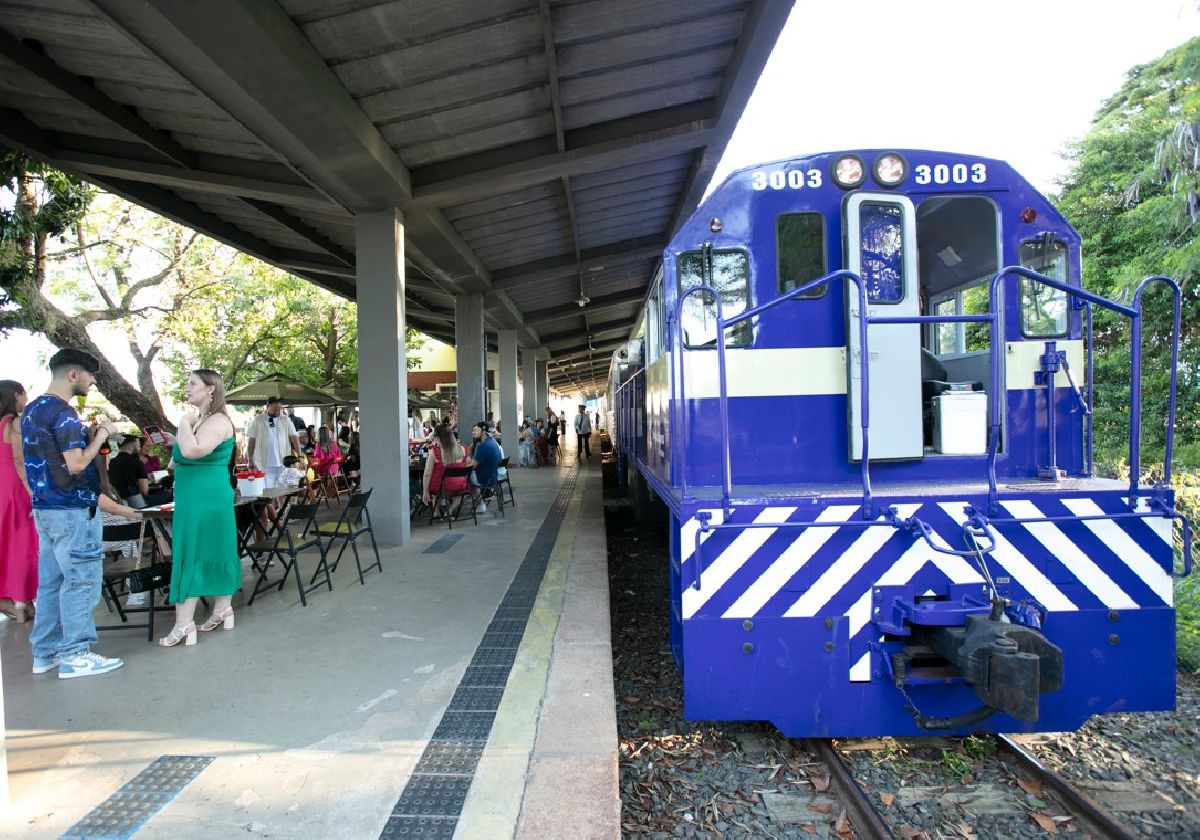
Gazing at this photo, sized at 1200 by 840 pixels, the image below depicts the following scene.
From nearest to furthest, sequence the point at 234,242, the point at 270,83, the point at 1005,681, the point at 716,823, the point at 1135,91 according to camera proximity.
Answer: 1. the point at 1005,681
2. the point at 716,823
3. the point at 270,83
4. the point at 234,242
5. the point at 1135,91

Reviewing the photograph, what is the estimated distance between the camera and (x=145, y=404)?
14.0 meters

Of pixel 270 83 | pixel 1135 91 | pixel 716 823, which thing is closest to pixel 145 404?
pixel 270 83

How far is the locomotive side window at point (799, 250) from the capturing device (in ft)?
13.0

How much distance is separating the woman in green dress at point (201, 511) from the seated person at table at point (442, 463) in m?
4.63

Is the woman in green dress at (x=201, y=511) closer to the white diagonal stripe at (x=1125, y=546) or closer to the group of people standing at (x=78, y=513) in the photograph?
the group of people standing at (x=78, y=513)

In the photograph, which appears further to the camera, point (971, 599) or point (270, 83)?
point (270, 83)

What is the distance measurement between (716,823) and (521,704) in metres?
1.26

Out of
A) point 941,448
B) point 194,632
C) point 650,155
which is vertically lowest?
point 194,632

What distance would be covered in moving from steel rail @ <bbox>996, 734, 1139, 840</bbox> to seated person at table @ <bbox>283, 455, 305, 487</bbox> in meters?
8.04

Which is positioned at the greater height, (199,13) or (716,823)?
(199,13)

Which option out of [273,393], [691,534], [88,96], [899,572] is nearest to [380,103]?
[88,96]

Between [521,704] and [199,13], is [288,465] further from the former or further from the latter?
[521,704]

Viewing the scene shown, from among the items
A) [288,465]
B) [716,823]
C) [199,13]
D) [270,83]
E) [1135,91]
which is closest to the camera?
[716,823]

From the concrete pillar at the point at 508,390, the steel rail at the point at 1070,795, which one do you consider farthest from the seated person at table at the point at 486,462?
the concrete pillar at the point at 508,390
